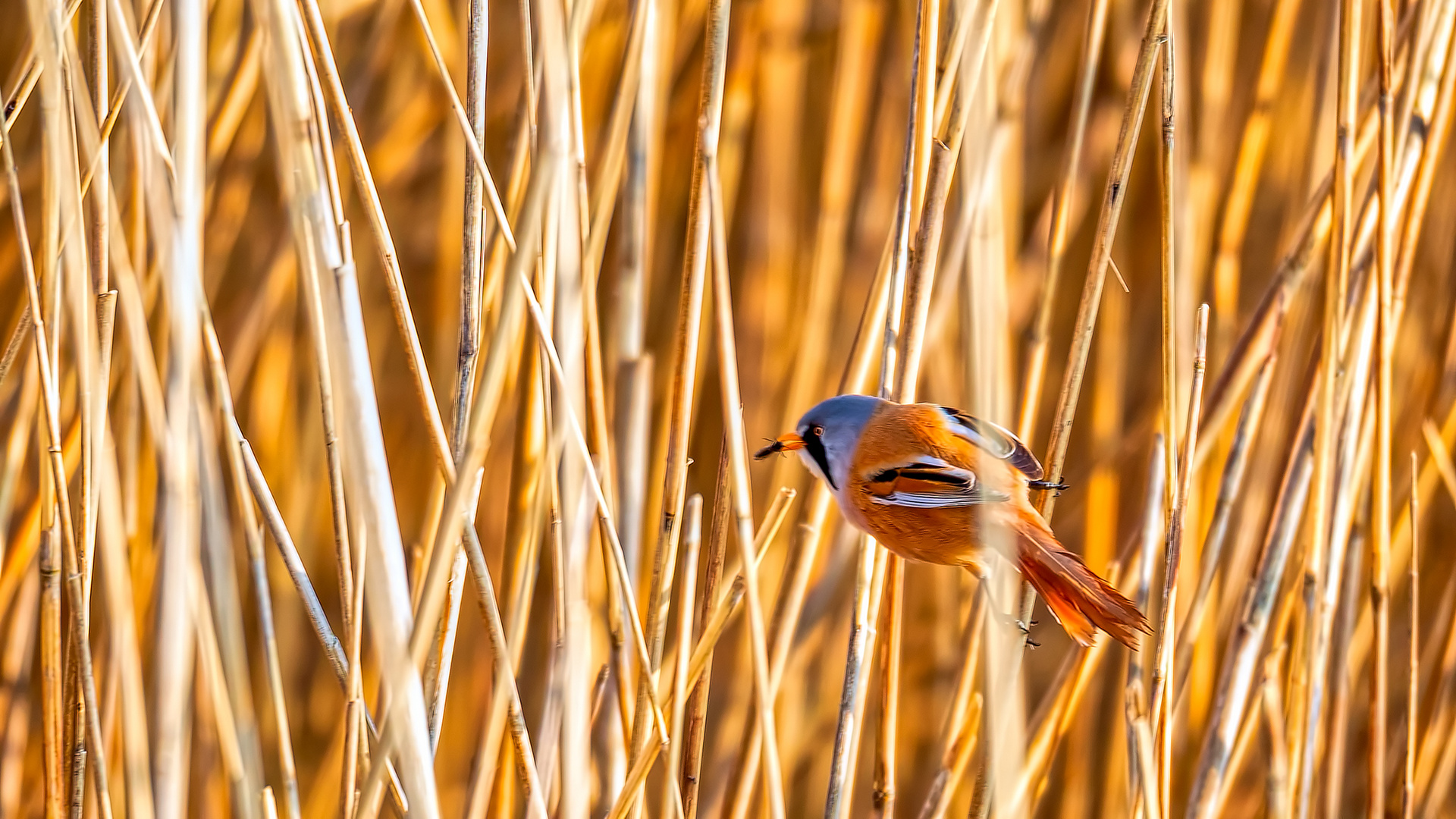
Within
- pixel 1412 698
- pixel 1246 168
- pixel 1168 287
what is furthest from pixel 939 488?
pixel 1246 168

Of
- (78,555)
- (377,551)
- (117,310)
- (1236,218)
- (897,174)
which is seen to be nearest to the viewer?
(377,551)

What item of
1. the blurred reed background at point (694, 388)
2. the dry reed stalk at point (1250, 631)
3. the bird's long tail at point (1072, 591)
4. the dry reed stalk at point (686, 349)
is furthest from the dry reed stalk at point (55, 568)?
the dry reed stalk at point (1250, 631)

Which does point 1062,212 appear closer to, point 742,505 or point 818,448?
point 818,448

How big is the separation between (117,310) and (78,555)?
438 millimetres

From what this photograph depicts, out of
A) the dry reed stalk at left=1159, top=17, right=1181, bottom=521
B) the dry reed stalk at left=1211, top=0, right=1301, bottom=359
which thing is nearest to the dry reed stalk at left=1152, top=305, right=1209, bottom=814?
the dry reed stalk at left=1159, top=17, right=1181, bottom=521

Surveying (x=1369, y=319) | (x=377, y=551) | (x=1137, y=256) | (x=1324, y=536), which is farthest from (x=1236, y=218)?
(x=377, y=551)

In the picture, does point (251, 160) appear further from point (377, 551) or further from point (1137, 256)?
point (1137, 256)

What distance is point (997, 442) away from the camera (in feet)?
2.42

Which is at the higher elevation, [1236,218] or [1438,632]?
[1236,218]

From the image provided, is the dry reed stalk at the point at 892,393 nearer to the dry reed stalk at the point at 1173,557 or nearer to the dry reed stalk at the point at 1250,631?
the dry reed stalk at the point at 1173,557

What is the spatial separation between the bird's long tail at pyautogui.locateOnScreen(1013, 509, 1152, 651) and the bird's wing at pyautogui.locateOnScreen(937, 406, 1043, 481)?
4cm

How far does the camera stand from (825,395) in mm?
1409

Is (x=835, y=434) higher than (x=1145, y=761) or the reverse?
higher

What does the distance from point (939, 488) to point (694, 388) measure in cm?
28
